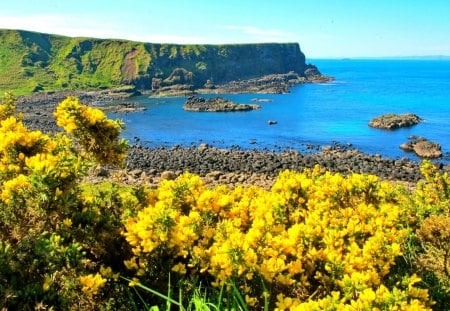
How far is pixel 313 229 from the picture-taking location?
6.09 meters

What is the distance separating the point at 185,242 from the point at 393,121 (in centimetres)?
7234

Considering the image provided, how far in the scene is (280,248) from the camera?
18.9ft

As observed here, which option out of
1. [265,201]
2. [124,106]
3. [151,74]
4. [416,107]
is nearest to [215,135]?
[124,106]

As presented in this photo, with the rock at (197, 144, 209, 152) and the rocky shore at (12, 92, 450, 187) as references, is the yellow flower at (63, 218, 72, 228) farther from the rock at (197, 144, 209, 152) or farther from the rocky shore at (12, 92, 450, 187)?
the rock at (197, 144, 209, 152)

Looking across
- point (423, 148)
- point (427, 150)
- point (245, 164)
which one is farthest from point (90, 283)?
point (423, 148)

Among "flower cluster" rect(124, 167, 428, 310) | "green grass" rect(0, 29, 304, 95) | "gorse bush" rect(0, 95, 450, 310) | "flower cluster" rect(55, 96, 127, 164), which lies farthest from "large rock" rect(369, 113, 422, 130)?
"green grass" rect(0, 29, 304, 95)

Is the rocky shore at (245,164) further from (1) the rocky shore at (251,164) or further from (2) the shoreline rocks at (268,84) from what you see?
(2) the shoreline rocks at (268,84)

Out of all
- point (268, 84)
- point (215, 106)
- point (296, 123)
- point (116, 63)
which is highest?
point (116, 63)

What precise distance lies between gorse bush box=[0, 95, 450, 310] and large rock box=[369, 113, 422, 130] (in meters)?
67.9

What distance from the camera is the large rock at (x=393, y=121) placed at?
7144 centimetres

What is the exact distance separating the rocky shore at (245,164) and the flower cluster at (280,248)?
104ft

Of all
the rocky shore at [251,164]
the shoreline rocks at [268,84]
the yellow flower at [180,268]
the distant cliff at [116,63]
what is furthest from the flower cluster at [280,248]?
the shoreline rocks at [268,84]

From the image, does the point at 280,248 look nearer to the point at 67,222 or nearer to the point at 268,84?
the point at 67,222

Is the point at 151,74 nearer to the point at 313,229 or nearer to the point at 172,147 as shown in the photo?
the point at 172,147
